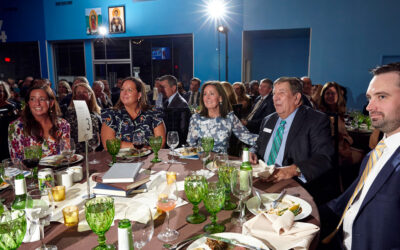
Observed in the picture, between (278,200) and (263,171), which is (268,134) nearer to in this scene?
(263,171)

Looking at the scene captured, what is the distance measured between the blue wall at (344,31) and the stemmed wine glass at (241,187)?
7887 mm

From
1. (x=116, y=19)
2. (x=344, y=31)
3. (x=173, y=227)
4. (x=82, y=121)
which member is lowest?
(x=173, y=227)

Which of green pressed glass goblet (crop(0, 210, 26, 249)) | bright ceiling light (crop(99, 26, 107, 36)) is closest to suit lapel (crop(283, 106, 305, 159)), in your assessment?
green pressed glass goblet (crop(0, 210, 26, 249))

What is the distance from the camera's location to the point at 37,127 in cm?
275

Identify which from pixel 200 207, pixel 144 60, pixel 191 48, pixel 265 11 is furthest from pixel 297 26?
pixel 200 207

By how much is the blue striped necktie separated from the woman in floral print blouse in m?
1.92

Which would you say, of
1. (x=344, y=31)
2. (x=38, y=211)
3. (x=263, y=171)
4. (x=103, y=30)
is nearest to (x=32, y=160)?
(x=38, y=211)

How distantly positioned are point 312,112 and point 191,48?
8063 mm

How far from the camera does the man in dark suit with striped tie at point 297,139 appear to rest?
2234 mm

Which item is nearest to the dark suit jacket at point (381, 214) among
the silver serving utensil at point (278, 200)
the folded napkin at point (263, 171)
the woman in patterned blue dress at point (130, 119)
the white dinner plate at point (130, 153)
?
the silver serving utensil at point (278, 200)

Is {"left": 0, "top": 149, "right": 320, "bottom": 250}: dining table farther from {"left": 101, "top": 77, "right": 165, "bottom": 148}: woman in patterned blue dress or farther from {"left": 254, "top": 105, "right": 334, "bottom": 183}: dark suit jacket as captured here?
{"left": 101, "top": 77, "right": 165, "bottom": 148}: woman in patterned blue dress

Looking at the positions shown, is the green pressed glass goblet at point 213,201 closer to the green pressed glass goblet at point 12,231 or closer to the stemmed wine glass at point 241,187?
the stemmed wine glass at point 241,187

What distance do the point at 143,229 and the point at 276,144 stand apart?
1.78 metres

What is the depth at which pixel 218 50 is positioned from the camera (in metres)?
Result: 9.52
